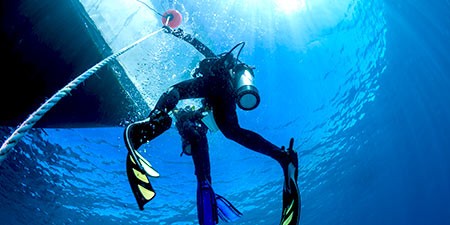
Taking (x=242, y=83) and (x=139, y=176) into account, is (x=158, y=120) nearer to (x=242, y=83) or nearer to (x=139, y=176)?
(x=139, y=176)

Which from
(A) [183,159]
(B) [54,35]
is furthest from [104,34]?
(A) [183,159]

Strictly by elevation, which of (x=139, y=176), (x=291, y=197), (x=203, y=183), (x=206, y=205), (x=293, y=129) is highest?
(x=293, y=129)

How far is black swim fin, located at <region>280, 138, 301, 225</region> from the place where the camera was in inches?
131

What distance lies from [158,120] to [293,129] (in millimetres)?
14732

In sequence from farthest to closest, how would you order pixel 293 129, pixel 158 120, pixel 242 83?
pixel 293 129, pixel 242 83, pixel 158 120

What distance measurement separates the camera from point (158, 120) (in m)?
3.21

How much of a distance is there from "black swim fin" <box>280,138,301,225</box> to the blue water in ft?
23.0

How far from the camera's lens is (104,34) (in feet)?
22.4

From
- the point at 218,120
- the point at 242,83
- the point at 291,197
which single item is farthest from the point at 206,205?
the point at 242,83

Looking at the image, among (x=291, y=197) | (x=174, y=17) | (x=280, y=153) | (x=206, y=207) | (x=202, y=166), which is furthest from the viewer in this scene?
(x=174, y=17)

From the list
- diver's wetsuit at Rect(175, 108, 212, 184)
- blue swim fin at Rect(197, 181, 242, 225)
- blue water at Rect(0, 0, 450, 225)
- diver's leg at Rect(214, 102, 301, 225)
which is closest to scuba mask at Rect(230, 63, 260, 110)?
diver's leg at Rect(214, 102, 301, 225)

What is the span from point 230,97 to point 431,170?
54.9 m

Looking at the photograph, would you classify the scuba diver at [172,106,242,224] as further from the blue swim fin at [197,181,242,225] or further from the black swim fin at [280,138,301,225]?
the black swim fin at [280,138,301,225]

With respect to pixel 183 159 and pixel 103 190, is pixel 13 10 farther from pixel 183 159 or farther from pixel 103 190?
pixel 103 190
